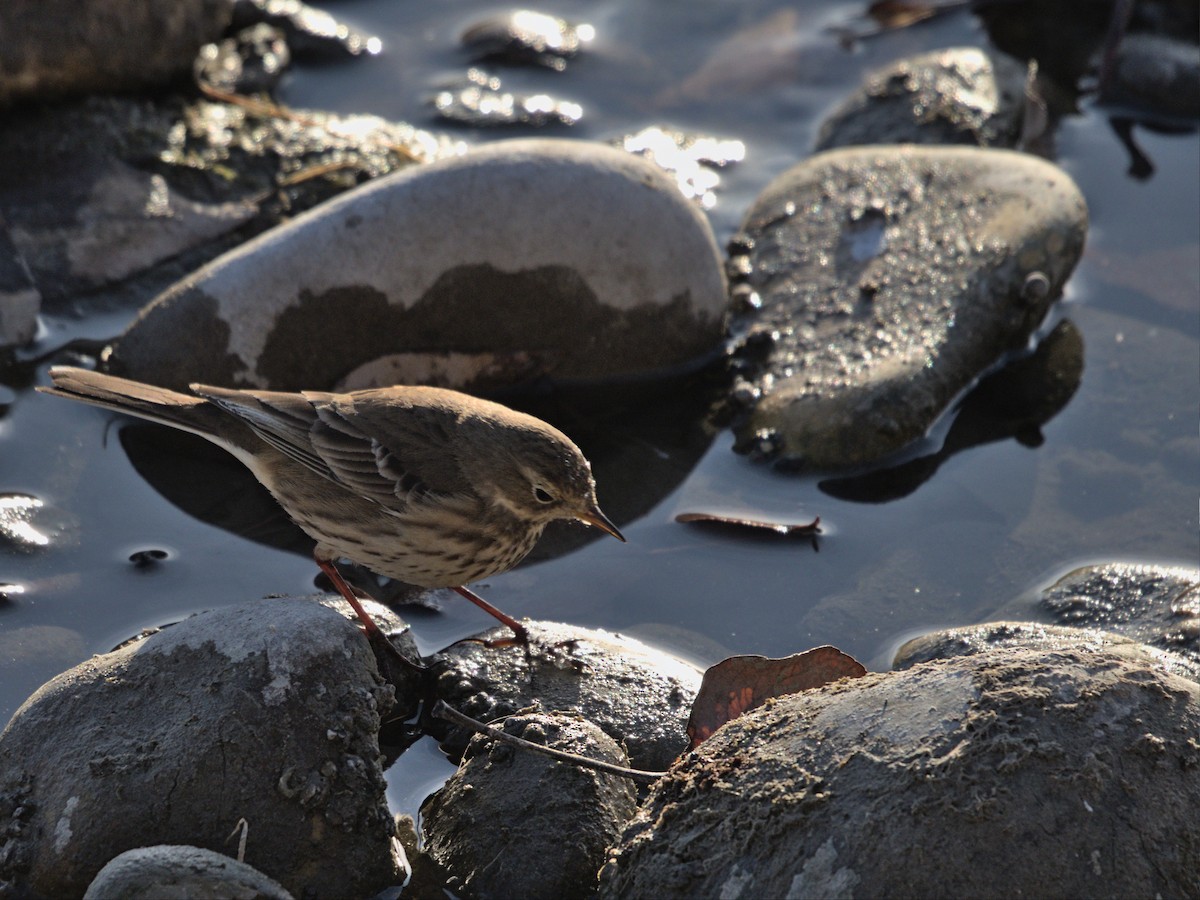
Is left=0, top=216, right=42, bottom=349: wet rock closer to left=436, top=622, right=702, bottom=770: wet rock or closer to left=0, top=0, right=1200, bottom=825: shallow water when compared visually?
left=0, top=0, right=1200, bottom=825: shallow water

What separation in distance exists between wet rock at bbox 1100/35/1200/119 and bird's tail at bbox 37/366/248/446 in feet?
25.0

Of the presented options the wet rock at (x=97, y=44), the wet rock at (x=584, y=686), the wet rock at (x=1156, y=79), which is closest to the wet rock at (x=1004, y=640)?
the wet rock at (x=584, y=686)

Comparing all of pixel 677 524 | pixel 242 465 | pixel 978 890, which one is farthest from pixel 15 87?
pixel 978 890

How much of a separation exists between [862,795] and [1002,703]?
0.52 m

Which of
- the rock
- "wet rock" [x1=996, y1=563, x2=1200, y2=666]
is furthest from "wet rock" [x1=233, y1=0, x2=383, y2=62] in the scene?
the rock

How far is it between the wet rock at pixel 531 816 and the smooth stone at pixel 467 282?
314 centimetres

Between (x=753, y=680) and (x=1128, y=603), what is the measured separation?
6.81ft

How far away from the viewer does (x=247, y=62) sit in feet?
34.1

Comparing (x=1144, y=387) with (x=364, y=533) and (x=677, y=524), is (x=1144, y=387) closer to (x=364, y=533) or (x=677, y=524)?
(x=677, y=524)

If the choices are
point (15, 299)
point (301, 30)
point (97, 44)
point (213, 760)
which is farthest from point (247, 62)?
point (213, 760)

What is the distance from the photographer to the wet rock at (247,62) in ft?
33.1

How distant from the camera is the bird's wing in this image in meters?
6.04

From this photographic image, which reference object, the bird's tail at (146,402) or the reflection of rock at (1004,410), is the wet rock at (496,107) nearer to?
the reflection of rock at (1004,410)

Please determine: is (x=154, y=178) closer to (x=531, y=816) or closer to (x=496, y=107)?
(x=496, y=107)
